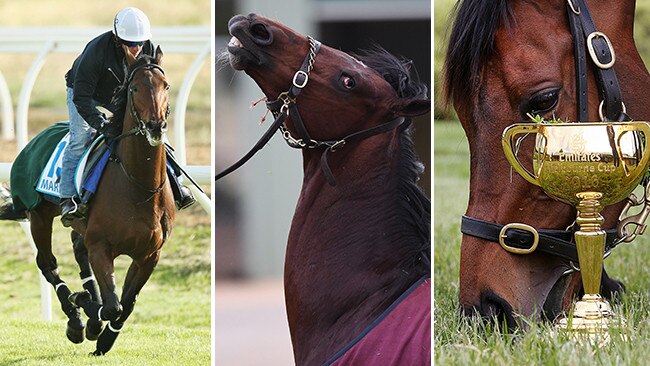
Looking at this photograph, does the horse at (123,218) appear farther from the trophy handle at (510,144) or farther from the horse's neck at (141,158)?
the trophy handle at (510,144)

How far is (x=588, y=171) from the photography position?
265 cm

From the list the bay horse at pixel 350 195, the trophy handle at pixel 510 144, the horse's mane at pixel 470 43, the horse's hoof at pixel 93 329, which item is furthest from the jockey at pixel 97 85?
the trophy handle at pixel 510 144

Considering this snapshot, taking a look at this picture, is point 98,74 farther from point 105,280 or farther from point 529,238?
point 529,238

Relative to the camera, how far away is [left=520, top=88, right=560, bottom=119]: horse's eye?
2.79 metres

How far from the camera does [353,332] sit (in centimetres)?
284

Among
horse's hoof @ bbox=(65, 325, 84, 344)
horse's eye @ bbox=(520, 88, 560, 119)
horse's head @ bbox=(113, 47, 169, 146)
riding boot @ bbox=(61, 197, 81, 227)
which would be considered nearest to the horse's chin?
horse's head @ bbox=(113, 47, 169, 146)

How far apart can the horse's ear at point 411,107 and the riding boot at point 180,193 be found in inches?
30.2

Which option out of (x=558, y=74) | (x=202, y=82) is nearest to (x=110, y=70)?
(x=202, y=82)

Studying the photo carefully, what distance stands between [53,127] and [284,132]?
0.88 meters

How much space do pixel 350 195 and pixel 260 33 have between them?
0.53 meters

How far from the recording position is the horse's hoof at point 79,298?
3251 millimetres

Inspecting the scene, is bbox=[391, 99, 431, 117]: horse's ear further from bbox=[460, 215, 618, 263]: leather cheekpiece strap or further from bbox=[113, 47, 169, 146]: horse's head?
bbox=[113, 47, 169, 146]: horse's head

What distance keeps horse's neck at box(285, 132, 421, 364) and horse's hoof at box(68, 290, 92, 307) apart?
77 centimetres

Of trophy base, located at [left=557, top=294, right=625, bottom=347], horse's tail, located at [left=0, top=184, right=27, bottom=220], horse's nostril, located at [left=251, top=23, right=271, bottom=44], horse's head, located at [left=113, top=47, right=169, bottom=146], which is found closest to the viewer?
trophy base, located at [left=557, top=294, right=625, bottom=347]
